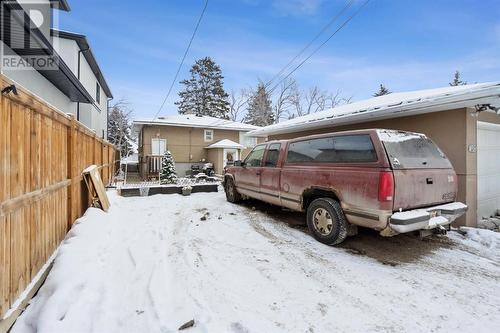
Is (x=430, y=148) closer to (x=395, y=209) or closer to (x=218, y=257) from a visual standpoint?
(x=395, y=209)

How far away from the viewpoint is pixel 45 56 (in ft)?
20.2

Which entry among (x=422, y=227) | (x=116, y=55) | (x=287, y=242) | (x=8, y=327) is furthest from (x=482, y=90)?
(x=116, y=55)

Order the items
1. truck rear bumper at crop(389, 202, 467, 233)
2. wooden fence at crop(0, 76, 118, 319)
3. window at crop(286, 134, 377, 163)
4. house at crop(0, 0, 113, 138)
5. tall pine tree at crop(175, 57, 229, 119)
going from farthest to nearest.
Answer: tall pine tree at crop(175, 57, 229, 119) → house at crop(0, 0, 113, 138) → window at crop(286, 134, 377, 163) → truck rear bumper at crop(389, 202, 467, 233) → wooden fence at crop(0, 76, 118, 319)

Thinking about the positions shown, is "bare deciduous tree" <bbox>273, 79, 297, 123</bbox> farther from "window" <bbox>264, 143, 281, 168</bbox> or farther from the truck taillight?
the truck taillight

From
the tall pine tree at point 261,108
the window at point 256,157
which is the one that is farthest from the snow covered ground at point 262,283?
the tall pine tree at point 261,108

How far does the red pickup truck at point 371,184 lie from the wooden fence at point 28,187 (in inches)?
155

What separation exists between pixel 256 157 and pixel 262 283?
4.21m

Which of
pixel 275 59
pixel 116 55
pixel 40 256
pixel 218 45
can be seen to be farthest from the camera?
pixel 116 55

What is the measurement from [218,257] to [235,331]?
5.44 ft

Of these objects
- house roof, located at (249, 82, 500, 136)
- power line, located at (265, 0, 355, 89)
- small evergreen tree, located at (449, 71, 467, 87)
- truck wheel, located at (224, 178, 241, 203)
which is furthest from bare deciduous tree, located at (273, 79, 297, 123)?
truck wheel, located at (224, 178, 241, 203)

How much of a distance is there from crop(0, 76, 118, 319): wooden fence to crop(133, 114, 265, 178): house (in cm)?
1355

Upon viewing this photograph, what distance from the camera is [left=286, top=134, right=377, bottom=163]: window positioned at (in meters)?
3.88

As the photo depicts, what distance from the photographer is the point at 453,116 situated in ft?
17.3

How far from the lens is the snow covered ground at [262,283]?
2.24m
